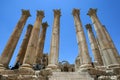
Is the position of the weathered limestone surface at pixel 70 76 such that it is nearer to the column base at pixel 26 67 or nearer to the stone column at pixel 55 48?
the stone column at pixel 55 48

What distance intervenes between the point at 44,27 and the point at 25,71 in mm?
14147

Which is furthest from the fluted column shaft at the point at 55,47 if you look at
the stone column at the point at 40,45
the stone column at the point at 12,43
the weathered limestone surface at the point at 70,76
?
the stone column at the point at 40,45

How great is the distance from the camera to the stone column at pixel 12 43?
60.3 ft

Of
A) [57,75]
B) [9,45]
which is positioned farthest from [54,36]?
[57,75]

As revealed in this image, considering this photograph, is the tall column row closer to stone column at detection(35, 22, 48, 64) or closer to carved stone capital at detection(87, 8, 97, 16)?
carved stone capital at detection(87, 8, 97, 16)

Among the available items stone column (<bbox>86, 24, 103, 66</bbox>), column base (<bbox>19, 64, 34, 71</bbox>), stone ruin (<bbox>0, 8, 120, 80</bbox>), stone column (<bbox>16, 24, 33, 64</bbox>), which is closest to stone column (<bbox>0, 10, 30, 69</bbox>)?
stone ruin (<bbox>0, 8, 120, 80</bbox>)

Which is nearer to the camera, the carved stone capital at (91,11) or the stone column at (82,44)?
the stone column at (82,44)

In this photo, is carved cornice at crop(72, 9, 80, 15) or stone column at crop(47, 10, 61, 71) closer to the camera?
stone column at crop(47, 10, 61, 71)

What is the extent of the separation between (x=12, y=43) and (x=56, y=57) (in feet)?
20.1

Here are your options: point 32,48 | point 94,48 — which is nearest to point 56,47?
point 32,48

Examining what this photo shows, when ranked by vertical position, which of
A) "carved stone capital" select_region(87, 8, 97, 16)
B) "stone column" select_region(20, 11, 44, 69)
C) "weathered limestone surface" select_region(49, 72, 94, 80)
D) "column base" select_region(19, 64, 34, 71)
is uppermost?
"carved stone capital" select_region(87, 8, 97, 16)

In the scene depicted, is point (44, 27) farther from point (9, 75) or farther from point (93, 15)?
point (9, 75)

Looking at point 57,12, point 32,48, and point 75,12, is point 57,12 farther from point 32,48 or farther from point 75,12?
point 32,48

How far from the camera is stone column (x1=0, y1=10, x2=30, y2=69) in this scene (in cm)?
1839
